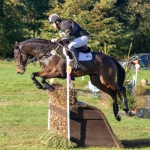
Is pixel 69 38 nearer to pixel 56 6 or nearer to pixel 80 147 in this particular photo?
pixel 80 147

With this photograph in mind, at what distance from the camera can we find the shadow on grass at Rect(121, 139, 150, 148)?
32.9 feet

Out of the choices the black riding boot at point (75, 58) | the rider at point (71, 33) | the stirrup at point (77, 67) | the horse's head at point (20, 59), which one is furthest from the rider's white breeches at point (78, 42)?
the horse's head at point (20, 59)

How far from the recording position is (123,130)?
1216 cm

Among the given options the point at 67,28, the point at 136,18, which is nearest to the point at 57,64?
the point at 67,28

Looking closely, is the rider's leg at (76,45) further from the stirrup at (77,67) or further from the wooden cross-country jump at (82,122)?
the wooden cross-country jump at (82,122)

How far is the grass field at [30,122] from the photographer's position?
9985mm

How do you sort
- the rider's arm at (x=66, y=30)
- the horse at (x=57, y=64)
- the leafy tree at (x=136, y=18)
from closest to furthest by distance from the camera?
the rider's arm at (x=66, y=30), the horse at (x=57, y=64), the leafy tree at (x=136, y=18)

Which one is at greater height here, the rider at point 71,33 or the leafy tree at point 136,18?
the rider at point 71,33

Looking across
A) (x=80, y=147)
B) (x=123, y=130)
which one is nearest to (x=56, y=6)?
(x=123, y=130)

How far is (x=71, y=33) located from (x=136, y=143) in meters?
2.90

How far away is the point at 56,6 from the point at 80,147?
33887 mm

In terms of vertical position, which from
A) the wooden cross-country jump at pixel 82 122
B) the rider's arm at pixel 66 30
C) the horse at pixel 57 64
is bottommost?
the wooden cross-country jump at pixel 82 122

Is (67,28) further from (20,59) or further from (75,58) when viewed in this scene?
(20,59)

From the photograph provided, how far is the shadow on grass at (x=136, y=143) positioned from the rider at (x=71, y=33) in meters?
2.01
